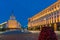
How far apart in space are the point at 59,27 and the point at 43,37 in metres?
84.3

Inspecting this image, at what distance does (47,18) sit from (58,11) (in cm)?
1867

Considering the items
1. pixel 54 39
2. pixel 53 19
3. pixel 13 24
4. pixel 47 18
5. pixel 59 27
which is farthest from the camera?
pixel 13 24

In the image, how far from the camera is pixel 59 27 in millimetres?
90188

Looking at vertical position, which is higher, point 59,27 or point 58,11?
point 58,11

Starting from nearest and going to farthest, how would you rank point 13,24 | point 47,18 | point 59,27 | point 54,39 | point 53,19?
1. point 54,39
2. point 59,27
3. point 53,19
4. point 47,18
5. point 13,24

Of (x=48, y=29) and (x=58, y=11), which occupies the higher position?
(x=58, y=11)

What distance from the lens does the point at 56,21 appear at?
92125 millimetres

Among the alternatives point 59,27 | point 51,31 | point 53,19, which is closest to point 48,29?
point 51,31

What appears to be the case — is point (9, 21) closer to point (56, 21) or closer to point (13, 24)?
point (13, 24)

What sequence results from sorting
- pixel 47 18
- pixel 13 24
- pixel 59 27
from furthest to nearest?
pixel 13 24 → pixel 47 18 → pixel 59 27

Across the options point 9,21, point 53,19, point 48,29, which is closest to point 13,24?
point 9,21

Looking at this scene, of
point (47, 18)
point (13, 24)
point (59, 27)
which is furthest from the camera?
point (13, 24)

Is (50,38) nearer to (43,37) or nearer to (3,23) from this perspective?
(43,37)

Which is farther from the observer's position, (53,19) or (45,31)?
(53,19)
